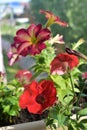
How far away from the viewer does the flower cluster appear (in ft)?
1.96

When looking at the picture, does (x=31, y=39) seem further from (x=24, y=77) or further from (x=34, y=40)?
(x=24, y=77)

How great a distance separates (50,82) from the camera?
0.62 m

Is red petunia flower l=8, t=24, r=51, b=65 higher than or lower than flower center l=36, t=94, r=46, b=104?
higher

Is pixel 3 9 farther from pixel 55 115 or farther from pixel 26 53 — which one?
pixel 55 115

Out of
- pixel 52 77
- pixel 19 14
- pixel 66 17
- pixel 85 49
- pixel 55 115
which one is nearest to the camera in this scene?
pixel 55 115

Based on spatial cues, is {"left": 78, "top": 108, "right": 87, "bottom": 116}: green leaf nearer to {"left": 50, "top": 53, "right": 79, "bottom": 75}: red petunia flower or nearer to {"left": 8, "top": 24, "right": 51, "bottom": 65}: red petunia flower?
{"left": 50, "top": 53, "right": 79, "bottom": 75}: red petunia flower

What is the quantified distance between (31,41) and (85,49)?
0.26m

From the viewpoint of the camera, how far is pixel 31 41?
0.75 metres

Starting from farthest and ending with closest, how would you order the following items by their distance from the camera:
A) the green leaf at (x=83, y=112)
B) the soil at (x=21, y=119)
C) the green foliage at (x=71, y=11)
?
the green foliage at (x=71, y=11)
the soil at (x=21, y=119)
the green leaf at (x=83, y=112)

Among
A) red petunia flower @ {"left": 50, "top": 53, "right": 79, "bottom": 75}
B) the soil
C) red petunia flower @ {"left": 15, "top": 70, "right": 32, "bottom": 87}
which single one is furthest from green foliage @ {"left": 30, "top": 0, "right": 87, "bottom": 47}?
red petunia flower @ {"left": 50, "top": 53, "right": 79, "bottom": 75}

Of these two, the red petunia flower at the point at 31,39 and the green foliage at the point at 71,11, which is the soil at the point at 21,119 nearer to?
the red petunia flower at the point at 31,39

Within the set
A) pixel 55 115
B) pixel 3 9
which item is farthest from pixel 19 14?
pixel 55 115

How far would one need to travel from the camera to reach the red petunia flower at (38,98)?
1.94 feet

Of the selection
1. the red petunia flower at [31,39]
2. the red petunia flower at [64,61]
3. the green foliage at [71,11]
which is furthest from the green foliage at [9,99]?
Result: the green foliage at [71,11]
